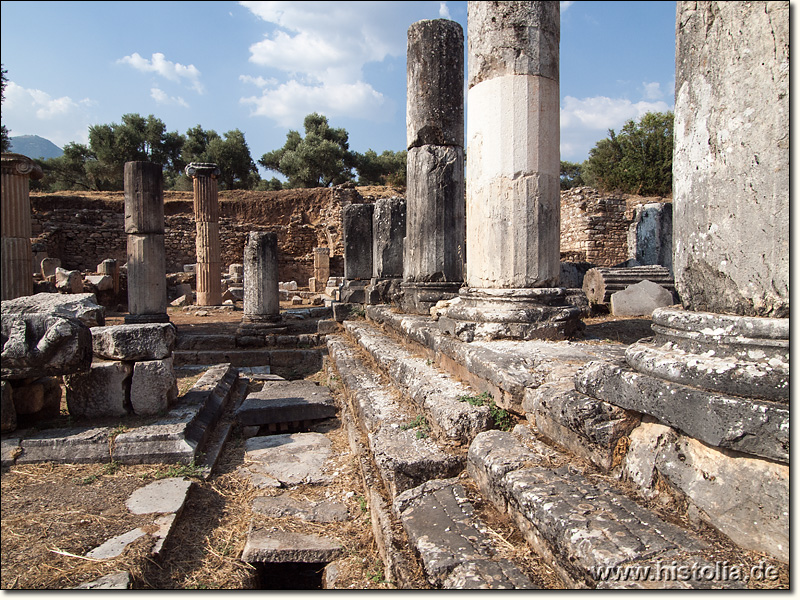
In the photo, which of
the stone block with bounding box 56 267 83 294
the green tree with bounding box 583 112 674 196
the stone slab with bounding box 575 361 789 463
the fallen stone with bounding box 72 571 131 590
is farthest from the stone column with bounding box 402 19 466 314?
the green tree with bounding box 583 112 674 196

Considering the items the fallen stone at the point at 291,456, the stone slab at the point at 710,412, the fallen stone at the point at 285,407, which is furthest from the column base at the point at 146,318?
the stone slab at the point at 710,412

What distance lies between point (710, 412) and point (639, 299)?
838 centimetres

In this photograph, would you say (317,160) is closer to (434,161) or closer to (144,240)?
(144,240)

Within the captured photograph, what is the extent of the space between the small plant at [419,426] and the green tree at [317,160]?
32865 millimetres

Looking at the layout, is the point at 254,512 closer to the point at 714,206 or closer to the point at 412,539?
the point at 412,539

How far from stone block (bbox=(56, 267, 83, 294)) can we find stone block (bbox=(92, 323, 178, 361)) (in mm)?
12878

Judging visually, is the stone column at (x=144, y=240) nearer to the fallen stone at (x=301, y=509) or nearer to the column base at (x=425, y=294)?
the column base at (x=425, y=294)

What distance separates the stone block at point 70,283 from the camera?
15492 mm

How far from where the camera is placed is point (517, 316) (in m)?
4.38

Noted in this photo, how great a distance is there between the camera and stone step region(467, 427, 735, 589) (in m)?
1.58

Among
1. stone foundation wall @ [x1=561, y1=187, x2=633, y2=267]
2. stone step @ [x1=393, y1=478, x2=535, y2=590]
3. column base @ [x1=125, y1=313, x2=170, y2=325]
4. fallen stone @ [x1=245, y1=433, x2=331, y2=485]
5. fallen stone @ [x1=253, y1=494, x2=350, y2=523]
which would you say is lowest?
fallen stone @ [x1=245, y1=433, x2=331, y2=485]

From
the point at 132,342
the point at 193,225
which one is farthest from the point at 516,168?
the point at 193,225

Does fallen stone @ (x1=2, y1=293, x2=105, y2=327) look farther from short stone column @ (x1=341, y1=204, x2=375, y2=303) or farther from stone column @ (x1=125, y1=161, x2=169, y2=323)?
short stone column @ (x1=341, y1=204, x2=375, y2=303)

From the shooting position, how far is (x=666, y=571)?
156 cm
